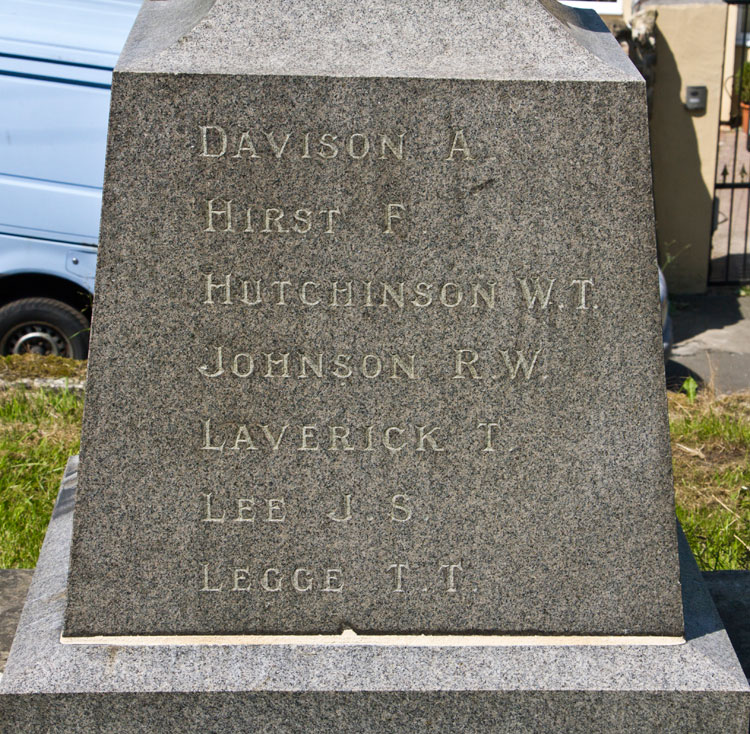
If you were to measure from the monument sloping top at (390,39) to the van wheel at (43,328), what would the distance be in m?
4.14

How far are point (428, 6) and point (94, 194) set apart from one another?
4.12m

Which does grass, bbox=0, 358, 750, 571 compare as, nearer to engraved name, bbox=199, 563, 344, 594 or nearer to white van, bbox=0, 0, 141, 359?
white van, bbox=0, 0, 141, 359

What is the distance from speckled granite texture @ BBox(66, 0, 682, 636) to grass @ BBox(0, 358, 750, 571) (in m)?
1.24

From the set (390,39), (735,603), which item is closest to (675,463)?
(735,603)

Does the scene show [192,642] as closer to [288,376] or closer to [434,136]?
[288,376]

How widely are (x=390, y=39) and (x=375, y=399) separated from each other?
2.57 ft

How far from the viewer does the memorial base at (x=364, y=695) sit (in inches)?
88.7

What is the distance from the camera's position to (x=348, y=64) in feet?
7.28

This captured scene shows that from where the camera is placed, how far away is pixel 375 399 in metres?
2.35

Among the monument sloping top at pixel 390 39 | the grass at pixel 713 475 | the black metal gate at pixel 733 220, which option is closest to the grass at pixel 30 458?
the monument sloping top at pixel 390 39

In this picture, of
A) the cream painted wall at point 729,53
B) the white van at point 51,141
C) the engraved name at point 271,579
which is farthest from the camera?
the cream painted wall at point 729,53

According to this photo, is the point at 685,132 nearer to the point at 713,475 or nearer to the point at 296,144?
the point at 713,475

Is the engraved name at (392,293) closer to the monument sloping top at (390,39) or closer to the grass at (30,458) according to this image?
the monument sloping top at (390,39)

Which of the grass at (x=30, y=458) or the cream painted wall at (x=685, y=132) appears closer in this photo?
the grass at (x=30, y=458)
